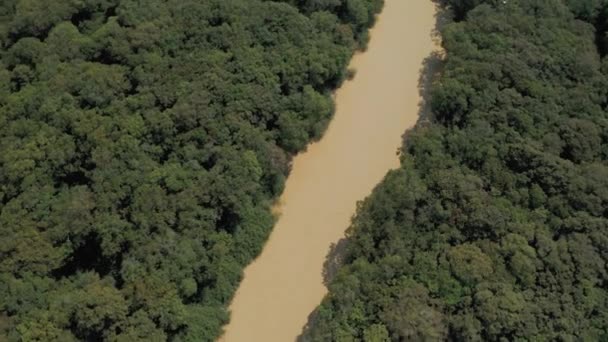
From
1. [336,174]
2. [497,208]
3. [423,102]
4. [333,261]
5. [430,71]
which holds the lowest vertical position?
[497,208]

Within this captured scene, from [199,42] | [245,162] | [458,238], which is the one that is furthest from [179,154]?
[458,238]

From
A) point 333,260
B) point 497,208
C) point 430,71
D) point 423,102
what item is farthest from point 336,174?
point 497,208

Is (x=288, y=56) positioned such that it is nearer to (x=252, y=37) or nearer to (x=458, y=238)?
(x=252, y=37)

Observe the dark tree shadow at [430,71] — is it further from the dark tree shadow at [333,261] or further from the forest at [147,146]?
the dark tree shadow at [333,261]

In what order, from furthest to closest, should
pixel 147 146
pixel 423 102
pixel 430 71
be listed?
pixel 430 71 < pixel 423 102 < pixel 147 146

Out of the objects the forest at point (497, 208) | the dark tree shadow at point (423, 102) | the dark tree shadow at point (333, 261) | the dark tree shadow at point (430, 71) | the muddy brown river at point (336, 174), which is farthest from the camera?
the dark tree shadow at point (430, 71)

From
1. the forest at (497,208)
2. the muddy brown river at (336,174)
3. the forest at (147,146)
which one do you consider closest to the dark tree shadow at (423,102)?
the muddy brown river at (336,174)

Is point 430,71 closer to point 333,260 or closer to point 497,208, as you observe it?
point 497,208
